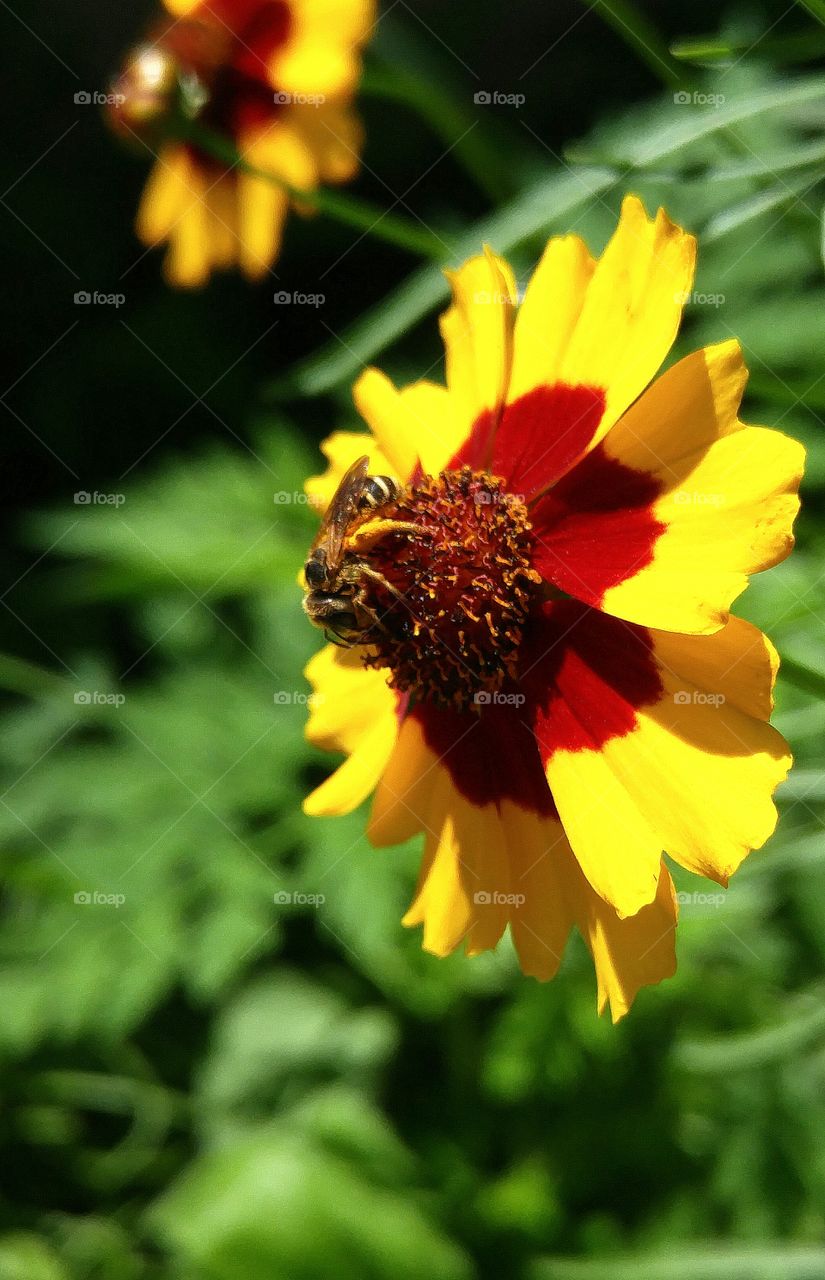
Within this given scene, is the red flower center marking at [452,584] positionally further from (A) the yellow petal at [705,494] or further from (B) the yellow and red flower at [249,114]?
(B) the yellow and red flower at [249,114]

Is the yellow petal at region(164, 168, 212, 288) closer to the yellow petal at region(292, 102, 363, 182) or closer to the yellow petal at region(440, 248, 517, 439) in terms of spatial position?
the yellow petal at region(292, 102, 363, 182)

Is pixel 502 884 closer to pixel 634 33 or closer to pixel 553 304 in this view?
pixel 553 304

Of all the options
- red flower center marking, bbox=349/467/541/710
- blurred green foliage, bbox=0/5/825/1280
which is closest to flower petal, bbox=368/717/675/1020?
red flower center marking, bbox=349/467/541/710

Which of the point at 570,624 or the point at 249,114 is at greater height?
the point at 249,114

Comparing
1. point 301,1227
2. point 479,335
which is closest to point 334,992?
point 301,1227

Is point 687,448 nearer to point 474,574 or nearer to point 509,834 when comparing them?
point 474,574

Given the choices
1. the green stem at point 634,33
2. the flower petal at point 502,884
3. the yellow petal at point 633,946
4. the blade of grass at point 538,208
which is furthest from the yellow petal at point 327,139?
the yellow petal at point 633,946

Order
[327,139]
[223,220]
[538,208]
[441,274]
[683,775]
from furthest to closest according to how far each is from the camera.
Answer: [223,220] < [327,139] < [441,274] < [538,208] < [683,775]
